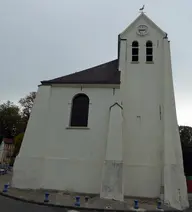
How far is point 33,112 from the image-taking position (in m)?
13.9

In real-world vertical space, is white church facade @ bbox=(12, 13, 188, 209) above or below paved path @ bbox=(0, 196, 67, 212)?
above

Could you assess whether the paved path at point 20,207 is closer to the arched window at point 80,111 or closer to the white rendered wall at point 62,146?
the white rendered wall at point 62,146

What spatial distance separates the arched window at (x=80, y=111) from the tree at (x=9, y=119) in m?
36.6

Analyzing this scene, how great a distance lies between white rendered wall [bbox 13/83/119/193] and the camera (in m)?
12.6

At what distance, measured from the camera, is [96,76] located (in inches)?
609

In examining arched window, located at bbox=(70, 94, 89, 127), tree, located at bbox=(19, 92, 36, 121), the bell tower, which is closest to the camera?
the bell tower

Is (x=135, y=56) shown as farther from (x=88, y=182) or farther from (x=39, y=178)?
(x=39, y=178)

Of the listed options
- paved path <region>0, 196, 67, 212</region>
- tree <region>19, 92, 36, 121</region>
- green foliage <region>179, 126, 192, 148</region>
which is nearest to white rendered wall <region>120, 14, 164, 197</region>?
paved path <region>0, 196, 67, 212</region>

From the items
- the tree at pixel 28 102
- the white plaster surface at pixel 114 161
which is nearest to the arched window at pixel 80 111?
the white plaster surface at pixel 114 161

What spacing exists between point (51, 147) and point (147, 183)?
6146 mm

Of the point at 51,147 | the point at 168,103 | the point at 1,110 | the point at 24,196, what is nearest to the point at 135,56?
the point at 168,103

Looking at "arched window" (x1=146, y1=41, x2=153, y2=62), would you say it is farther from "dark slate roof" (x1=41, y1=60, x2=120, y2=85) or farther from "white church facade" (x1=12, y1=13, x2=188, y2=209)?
"dark slate roof" (x1=41, y1=60, x2=120, y2=85)

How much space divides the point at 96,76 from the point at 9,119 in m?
39.0

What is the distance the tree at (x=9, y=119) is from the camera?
1921 inches
